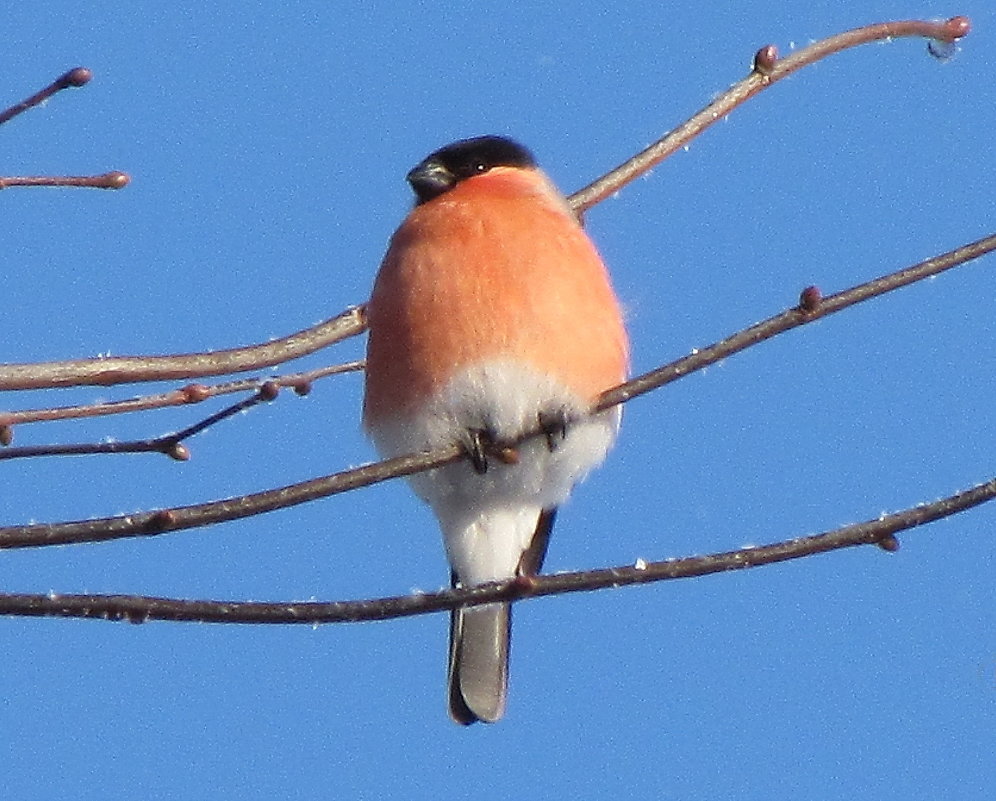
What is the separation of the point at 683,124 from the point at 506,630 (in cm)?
119

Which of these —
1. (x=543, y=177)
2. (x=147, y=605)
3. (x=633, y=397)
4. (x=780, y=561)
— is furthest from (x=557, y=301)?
(x=147, y=605)

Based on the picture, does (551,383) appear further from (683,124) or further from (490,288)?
(683,124)

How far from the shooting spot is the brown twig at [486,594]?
5.55 feet

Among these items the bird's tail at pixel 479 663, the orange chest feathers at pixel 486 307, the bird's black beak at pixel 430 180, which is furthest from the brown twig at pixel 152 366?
the bird's black beak at pixel 430 180

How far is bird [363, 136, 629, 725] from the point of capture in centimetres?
309

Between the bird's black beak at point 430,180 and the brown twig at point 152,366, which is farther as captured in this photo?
the bird's black beak at point 430,180

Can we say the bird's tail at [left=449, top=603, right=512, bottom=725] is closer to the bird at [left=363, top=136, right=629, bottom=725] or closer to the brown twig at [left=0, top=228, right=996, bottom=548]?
the bird at [left=363, top=136, right=629, bottom=725]

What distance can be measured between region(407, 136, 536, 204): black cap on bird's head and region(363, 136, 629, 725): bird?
0.38 ft

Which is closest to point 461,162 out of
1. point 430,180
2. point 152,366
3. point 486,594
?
point 430,180

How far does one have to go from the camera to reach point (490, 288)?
3170 mm

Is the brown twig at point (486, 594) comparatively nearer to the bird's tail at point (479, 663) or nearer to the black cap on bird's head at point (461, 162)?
the bird's tail at point (479, 663)

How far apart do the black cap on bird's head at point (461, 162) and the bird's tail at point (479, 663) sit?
0.94 meters

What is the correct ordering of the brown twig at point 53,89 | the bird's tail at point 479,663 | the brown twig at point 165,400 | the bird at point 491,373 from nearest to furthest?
the brown twig at point 53,89 < the brown twig at point 165,400 < the bird at point 491,373 < the bird's tail at point 479,663

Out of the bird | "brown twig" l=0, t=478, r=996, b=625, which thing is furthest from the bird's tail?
"brown twig" l=0, t=478, r=996, b=625
